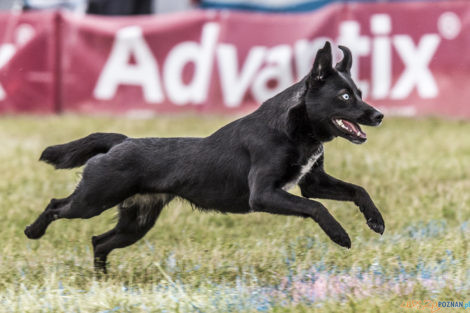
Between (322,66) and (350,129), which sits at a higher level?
(322,66)

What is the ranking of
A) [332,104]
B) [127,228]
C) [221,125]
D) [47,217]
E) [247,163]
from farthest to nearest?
[221,125], [127,228], [47,217], [247,163], [332,104]

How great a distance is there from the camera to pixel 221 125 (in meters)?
11.6

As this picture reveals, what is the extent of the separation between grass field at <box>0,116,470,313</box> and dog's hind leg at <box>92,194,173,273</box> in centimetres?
10

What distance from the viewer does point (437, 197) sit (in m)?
7.18

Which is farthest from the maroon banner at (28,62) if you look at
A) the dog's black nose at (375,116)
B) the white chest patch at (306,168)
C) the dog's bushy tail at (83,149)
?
the dog's black nose at (375,116)

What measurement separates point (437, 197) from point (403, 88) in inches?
203

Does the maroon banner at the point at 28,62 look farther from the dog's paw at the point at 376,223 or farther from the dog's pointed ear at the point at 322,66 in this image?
the dog's paw at the point at 376,223

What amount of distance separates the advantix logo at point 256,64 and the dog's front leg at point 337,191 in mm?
7253

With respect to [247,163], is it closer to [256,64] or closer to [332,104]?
[332,104]

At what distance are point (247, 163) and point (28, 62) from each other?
869 centimetres

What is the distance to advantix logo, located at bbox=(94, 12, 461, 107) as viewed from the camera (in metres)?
12.1

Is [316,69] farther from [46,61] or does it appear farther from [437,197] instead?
[46,61]

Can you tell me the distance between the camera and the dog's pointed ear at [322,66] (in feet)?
15.3

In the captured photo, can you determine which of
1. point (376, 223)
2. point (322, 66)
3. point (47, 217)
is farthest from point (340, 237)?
point (47, 217)
